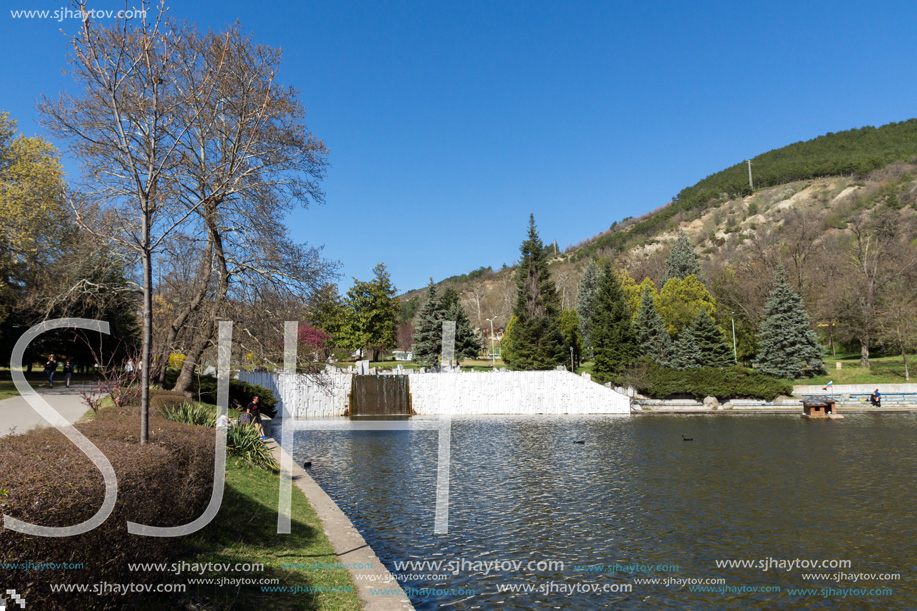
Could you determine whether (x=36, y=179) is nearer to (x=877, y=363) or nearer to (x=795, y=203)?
(x=877, y=363)

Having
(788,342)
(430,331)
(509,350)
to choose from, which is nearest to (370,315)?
(430,331)

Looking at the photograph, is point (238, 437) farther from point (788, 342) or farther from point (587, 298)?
point (587, 298)

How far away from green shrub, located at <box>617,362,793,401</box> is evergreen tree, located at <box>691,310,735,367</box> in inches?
212

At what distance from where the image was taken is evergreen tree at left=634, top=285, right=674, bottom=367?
160 ft

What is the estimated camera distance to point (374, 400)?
3994cm

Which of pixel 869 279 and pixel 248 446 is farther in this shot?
pixel 869 279

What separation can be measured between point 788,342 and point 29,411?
4864 cm

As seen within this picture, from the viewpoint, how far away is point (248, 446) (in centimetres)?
1295

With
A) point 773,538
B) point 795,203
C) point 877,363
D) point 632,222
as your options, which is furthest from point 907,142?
point 773,538

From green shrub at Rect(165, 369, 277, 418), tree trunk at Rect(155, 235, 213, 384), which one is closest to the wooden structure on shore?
green shrub at Rect(165, 369, 277, 418)

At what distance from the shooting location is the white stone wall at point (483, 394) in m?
38.5

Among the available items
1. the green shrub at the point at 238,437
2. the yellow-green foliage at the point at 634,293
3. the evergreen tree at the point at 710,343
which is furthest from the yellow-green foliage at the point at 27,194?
the yellow-green foliage at the point at 634,293

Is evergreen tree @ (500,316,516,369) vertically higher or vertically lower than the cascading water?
higher

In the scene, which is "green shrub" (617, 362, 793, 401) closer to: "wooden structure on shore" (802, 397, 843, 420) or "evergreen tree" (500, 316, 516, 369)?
"wooden structure on shore" (802, 397, 843, 420)
